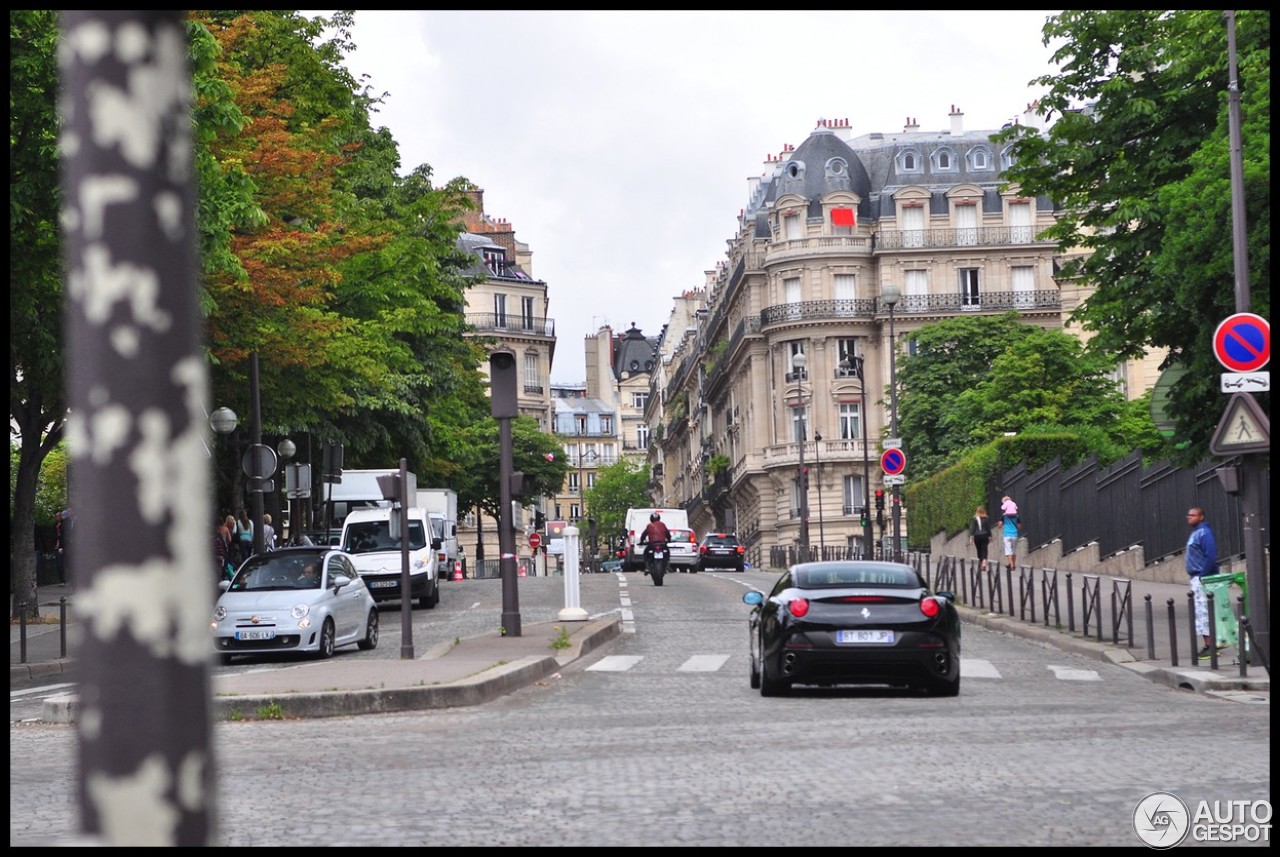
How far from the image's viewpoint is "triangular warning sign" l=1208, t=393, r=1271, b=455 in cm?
1820

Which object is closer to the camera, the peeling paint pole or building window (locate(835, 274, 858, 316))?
the peeling paint pole

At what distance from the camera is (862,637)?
17438mm

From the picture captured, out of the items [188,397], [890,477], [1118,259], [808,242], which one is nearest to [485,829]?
[188,397]

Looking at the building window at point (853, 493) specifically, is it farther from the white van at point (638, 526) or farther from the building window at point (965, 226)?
the white van at point (638, 526)

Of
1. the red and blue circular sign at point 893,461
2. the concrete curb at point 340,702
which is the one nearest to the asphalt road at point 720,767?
the concrete curb at point 340,702

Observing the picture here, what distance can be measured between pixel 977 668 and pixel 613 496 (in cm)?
15172

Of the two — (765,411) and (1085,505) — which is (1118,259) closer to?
(1085,505)

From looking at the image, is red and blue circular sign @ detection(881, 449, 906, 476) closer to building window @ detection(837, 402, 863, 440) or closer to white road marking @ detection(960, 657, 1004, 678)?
white road marking @ detection(960, 657, 1004, 678)

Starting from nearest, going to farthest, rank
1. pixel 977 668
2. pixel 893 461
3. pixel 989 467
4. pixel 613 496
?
pixel 977 668
pixel 893 461
pixel 989 467
pixel 613 496

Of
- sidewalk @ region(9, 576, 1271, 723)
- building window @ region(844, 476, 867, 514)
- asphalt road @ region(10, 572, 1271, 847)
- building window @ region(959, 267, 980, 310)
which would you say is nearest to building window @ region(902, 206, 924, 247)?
building window @ region(959, 267, 980, 310)

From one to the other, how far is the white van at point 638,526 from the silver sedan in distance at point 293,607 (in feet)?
146

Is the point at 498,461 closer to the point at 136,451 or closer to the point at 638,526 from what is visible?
the point at 638,526

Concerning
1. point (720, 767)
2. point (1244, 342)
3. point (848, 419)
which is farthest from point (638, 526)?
point (720, 767)

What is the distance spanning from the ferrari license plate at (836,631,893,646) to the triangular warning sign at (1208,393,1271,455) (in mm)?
3764
